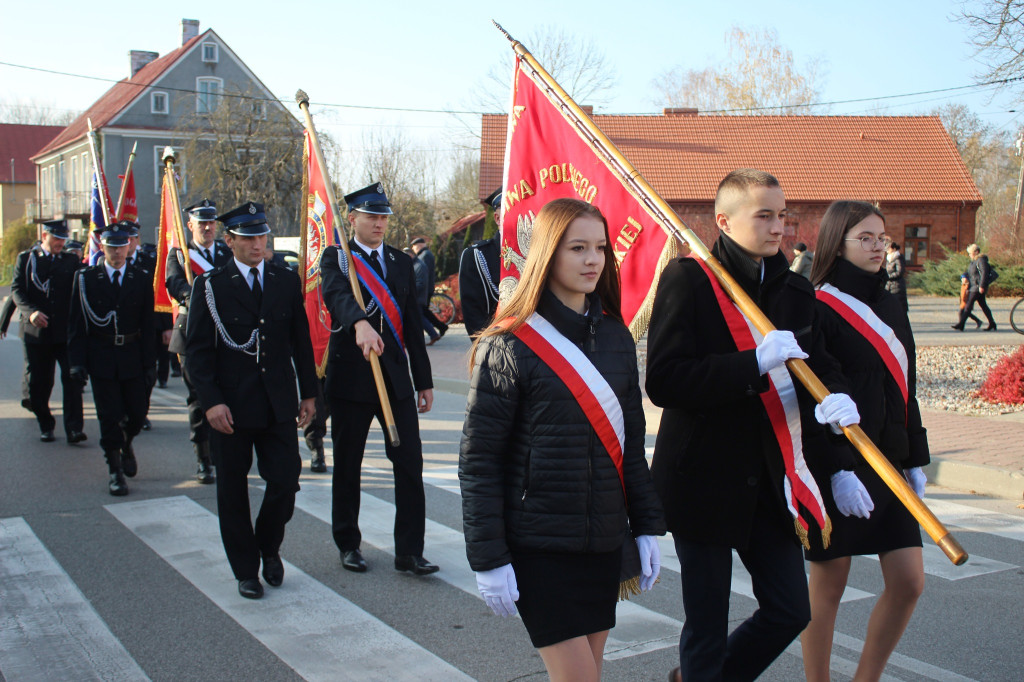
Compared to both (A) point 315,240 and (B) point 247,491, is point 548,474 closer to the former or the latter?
(B) point 247,491

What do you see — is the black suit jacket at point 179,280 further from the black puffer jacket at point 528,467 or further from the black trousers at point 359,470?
the black puffer jacket at point 528,467

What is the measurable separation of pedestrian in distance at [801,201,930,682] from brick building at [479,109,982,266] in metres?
32.8

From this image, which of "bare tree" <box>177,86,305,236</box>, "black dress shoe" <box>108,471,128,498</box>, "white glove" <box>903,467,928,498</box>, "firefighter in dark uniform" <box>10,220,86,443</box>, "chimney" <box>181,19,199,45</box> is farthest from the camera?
"chimney" <box>181,19,199,45</box>

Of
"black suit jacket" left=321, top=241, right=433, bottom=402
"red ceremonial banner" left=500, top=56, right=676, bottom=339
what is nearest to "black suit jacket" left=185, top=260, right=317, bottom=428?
"black suit jacket" left=321, top=241, right=433, bottom=402

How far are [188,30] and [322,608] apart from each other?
54448 millimetres

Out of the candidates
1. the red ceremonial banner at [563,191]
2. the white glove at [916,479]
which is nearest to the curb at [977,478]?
the white glove at [916,479]

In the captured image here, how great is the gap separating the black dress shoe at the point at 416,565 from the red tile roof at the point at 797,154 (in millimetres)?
33215

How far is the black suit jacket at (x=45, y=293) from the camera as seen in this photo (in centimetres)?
990

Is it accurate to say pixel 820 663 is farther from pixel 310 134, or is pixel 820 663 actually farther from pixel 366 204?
pixel 310 134

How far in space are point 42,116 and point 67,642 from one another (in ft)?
304

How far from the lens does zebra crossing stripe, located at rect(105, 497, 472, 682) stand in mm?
4078

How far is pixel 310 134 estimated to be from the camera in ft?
20.6

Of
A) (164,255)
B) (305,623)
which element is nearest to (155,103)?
(164,255)

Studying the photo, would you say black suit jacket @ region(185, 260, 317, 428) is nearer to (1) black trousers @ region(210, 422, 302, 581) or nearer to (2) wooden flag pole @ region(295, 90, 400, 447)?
(1) black trousers @ region(210, 422, 302, 581)
